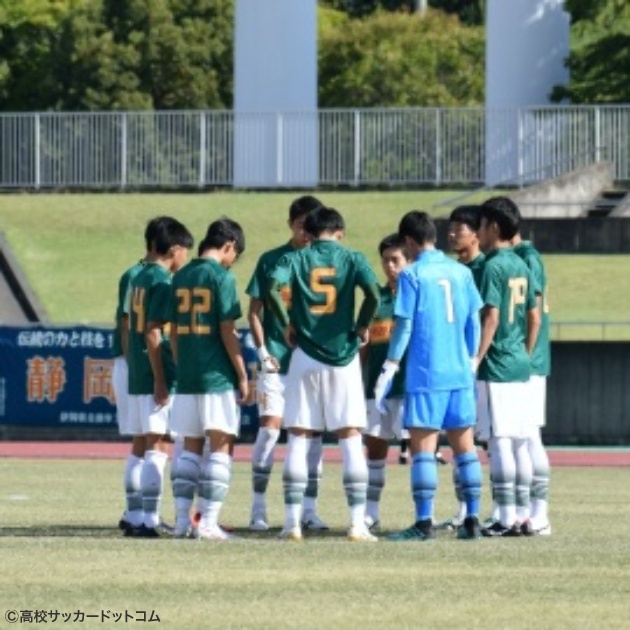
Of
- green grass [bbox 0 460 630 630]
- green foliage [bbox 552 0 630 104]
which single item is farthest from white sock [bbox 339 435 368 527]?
green foliage [bbox 552 0 630 104]

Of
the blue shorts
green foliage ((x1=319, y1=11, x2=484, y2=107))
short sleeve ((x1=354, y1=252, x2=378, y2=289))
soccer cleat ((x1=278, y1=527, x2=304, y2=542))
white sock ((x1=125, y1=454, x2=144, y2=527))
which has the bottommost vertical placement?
soccer cleat ((x1=278, y1=527, x2=304, y2=542))

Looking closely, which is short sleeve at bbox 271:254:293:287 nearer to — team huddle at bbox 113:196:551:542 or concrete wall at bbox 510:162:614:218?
team huddle at bbox 113:196:551:542

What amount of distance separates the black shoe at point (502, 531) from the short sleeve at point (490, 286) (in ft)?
5.04

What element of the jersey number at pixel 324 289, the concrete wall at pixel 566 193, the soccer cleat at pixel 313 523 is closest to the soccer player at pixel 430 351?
the jersey number at pixel 324 289

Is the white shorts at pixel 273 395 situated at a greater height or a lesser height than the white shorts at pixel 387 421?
greater

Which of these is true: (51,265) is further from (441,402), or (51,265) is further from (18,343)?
(441,402)

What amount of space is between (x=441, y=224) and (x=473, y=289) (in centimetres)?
2128

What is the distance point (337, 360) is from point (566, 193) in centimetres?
3173

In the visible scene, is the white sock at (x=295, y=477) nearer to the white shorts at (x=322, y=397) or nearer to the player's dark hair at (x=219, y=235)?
the white shorts at (x=322, y=397)

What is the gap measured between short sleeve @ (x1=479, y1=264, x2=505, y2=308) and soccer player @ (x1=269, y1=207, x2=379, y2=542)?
0.94 metres

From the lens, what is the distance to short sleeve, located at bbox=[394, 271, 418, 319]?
15711mm

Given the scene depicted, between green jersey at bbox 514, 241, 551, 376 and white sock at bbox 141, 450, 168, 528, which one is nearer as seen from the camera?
white sock at bbox 141, 450, 168, 528

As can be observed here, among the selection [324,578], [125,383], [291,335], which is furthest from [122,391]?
[324,578]

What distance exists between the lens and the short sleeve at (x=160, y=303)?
53.3 ft
